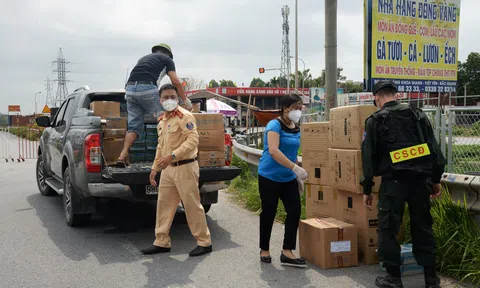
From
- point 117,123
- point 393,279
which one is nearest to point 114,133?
point 117,123

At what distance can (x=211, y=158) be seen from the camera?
626 cm

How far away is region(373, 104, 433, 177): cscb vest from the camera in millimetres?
3975

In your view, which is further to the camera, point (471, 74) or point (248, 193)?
point (471, 74)

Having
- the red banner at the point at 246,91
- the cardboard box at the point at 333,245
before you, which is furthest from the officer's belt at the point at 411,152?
the red banner at the point at 246,91

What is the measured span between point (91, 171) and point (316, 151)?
108 inches

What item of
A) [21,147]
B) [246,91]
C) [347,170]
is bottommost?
[21,147]

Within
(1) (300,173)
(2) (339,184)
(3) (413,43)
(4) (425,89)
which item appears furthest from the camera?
(4) (425,89)

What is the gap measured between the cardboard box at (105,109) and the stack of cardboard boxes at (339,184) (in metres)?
2.67

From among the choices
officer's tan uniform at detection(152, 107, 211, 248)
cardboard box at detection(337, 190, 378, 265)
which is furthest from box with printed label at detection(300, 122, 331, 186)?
officer's tan uniform at detection(152, 107, 211, 248)

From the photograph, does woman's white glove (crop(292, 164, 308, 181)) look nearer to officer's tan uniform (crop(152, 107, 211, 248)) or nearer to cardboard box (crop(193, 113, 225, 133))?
officer's tan uniform (crop(152, 107, 211, 248))

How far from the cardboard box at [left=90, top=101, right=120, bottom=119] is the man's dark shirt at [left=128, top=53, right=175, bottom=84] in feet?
1.43

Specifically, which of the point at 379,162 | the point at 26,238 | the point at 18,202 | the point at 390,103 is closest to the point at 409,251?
the point at 379,162

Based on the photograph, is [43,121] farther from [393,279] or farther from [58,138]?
[393,279]

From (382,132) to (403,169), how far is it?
364 millimetres
